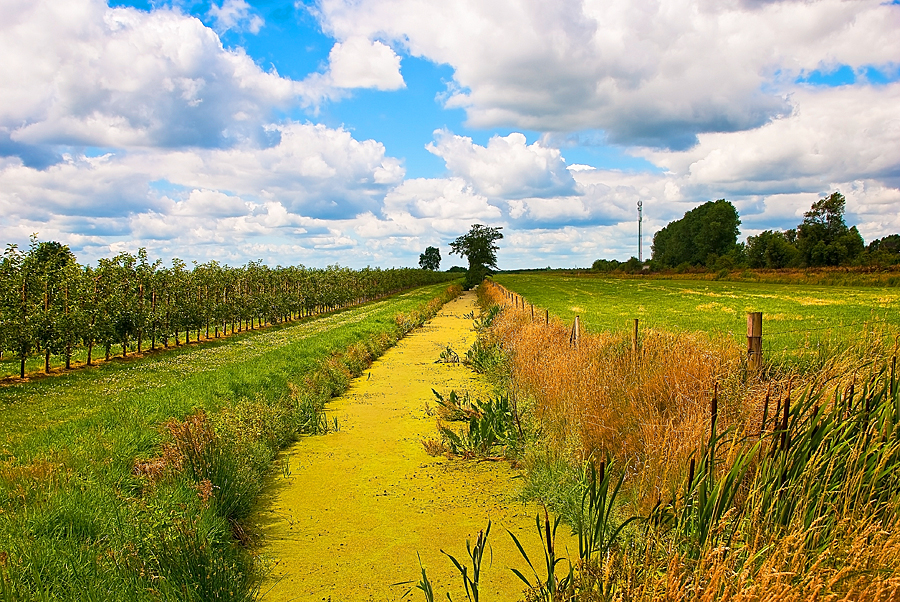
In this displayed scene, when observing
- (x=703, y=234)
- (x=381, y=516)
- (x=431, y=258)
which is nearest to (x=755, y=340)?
(x=381, y=516)

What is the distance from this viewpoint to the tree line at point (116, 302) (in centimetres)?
1060

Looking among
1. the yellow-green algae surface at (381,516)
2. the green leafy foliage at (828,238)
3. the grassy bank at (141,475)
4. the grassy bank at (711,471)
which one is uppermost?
the green leafy foliage at (828,238)

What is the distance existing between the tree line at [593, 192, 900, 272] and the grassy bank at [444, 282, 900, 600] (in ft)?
169

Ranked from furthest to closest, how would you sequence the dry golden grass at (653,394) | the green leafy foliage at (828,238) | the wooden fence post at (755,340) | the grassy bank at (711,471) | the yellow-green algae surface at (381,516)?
the green leafy foliage at (828,238), the wooden fence post at (755,340), the dry golden grass at (653,394), the yellow-green algae surface at (381,516), the grassy bank at (711,471)

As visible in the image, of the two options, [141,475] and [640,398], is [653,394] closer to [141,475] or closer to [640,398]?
[640,398]

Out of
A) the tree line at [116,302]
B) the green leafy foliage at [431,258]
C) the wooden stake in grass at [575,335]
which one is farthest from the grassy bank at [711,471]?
the green leafy foliage at [431,258]

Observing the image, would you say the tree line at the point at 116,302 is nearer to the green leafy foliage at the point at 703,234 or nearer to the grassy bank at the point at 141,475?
the grassy bank at the point at 141,475

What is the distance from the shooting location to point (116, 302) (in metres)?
12.6

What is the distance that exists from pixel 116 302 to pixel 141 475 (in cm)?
904

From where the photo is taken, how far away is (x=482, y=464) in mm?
6297

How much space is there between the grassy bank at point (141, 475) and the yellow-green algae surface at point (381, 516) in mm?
303

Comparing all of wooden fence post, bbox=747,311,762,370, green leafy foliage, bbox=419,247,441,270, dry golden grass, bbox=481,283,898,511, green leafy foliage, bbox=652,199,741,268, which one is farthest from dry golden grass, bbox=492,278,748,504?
green leafy foliage, bbox=419,247,441,270

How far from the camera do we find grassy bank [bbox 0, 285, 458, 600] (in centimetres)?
323

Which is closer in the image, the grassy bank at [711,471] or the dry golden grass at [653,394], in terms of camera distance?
the grassy bank at [711,471]
